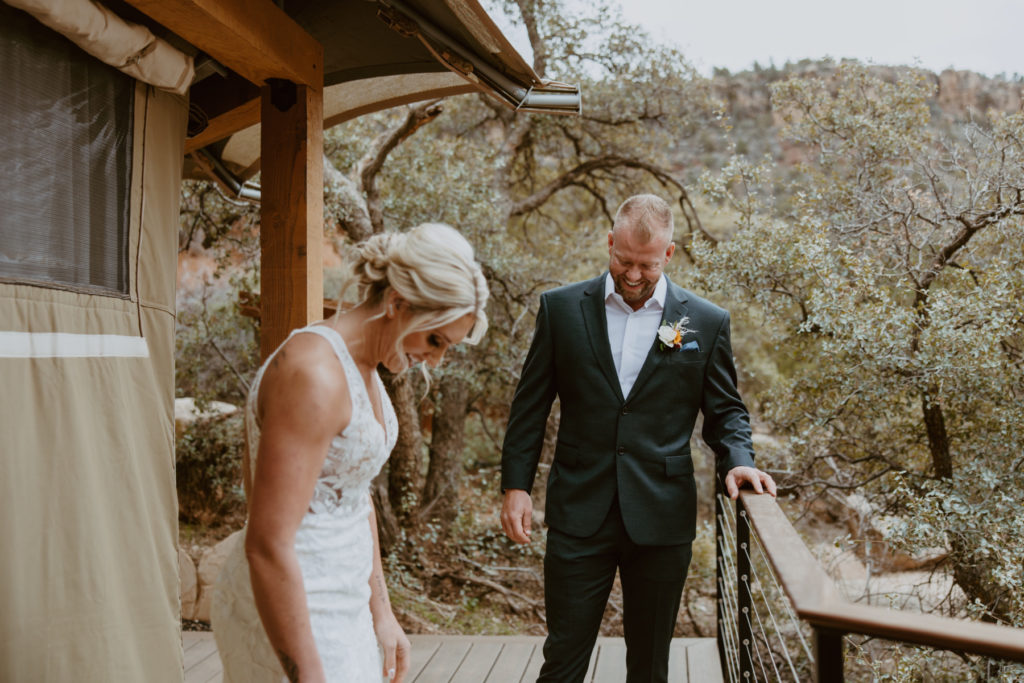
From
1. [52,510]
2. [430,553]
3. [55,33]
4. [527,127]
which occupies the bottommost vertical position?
[430,553]

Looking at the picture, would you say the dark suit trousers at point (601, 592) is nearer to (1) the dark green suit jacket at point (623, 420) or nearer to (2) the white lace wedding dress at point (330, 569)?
(1) the dark green suit jacket at point (623, 420)

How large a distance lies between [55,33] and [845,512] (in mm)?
7113

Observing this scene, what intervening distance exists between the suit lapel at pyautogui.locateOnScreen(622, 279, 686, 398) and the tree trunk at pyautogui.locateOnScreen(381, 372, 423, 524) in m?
4.23

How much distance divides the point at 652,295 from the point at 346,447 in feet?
4.42

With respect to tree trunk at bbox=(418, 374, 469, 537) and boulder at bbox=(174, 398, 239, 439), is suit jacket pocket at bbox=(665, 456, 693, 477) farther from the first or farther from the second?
boulder at bbox=(174, 398, 239, 439)

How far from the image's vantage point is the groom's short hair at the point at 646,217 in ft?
7.79

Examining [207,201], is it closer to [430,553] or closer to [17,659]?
[430,553]

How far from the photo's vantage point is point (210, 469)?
6645 mm

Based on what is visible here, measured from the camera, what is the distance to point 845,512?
24.3ft

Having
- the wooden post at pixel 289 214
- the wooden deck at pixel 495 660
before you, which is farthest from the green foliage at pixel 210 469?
the wooden post at pixel 289 214

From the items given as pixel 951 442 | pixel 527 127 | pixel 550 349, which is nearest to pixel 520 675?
pixel 550 349

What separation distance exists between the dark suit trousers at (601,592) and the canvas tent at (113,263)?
3.44 feet

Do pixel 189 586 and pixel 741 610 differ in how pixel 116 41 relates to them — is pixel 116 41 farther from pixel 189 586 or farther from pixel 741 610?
pixel 189 586

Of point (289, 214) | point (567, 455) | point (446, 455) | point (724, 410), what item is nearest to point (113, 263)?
point (289, 214)
